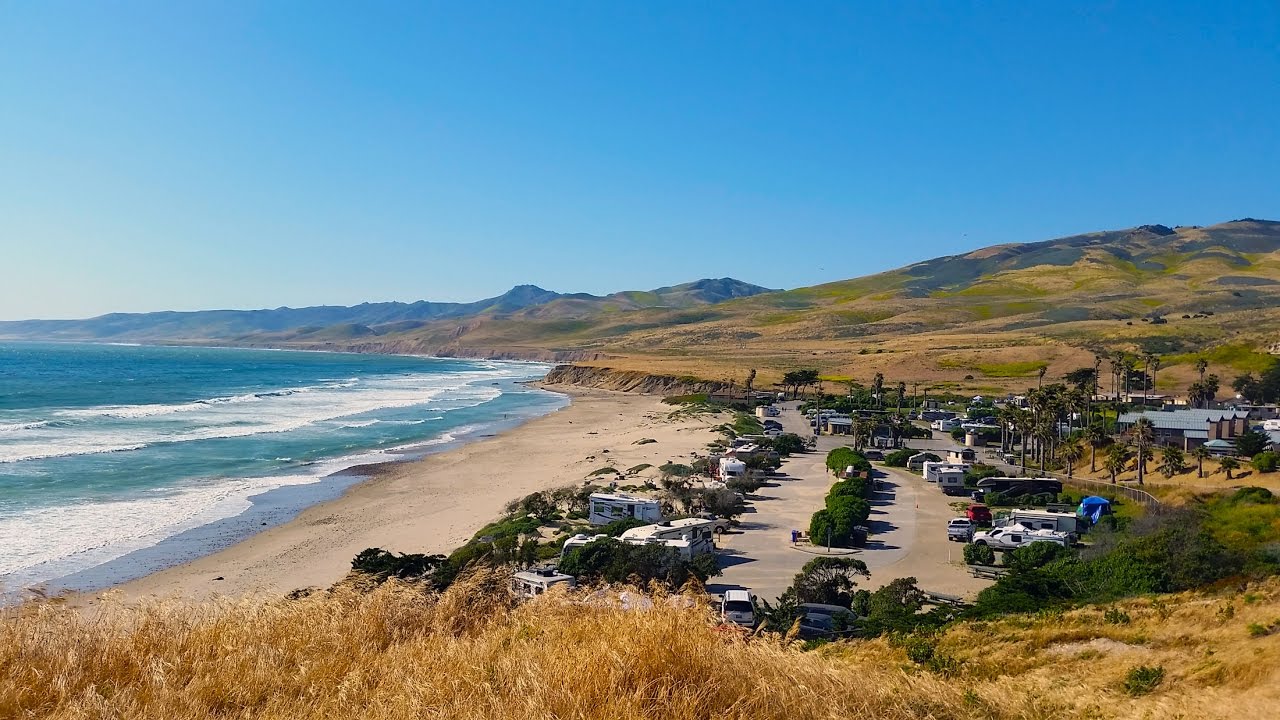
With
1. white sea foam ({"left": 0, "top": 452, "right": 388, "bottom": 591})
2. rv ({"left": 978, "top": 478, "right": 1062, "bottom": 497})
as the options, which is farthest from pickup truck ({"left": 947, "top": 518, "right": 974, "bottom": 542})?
white sea foam ({"left": 0, "top": 452, "right": 388, "bottom": 591})

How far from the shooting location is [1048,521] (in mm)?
29375

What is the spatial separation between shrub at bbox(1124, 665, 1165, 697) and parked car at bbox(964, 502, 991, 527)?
20082 millimetres

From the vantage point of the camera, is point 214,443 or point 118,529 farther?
point 214,443

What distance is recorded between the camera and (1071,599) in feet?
64.7

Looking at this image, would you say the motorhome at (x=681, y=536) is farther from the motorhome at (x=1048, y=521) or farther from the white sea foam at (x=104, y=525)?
the white sea foam at (x=104, y=525)

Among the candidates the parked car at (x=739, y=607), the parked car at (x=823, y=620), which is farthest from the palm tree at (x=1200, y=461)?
the parked car at (x=739, y=607)

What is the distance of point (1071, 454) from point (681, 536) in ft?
87.6

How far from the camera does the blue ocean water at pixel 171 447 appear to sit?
30016mm

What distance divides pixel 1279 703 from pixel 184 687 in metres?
11.3

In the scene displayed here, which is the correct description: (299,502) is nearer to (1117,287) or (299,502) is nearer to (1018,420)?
(1018,420)

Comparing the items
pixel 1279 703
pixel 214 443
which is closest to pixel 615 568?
pixel 1279 703

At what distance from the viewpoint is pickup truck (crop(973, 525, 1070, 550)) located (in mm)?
27328

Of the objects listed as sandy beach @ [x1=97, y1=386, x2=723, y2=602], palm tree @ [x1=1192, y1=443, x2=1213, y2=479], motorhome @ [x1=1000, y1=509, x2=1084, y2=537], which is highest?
palm tree @ [x1=1192, y1=443, x2=1213, y2=479]

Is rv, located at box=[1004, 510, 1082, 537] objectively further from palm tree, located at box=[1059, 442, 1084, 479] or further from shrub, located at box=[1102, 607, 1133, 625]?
shrub, located at box=[1102, 607, 1133, 625]
